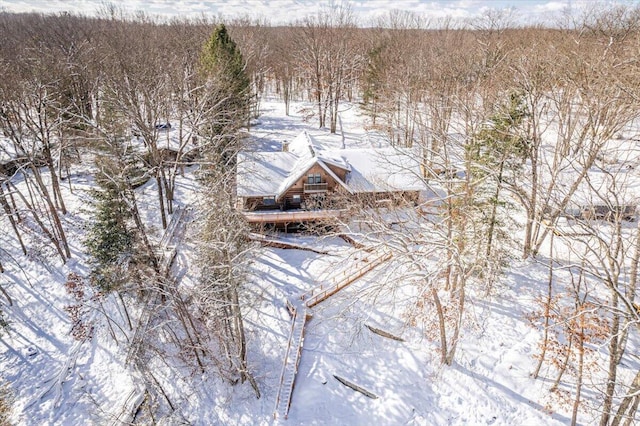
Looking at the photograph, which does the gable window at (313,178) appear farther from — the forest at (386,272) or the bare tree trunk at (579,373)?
the bare tree trunk at (579,373)

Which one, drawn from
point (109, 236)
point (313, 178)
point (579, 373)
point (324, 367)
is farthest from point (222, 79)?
point (579, 373)

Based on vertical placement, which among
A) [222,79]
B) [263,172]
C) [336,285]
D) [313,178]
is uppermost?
[222,79]

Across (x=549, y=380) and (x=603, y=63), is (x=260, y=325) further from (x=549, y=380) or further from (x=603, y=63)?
(x=603, y=63)

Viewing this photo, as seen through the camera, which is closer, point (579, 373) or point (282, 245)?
point (579, 373)

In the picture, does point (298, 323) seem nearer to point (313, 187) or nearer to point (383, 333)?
point (383, 333)

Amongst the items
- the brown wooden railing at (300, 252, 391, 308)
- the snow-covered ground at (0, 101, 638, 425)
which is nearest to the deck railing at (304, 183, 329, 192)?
the brown wooden railing at (300, 252, 391, 308)

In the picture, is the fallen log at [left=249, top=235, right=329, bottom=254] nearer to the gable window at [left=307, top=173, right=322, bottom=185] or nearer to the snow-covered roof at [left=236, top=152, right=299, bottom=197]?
the snow-covered roof at [left=236, top=152, right=299, bottom=197]
